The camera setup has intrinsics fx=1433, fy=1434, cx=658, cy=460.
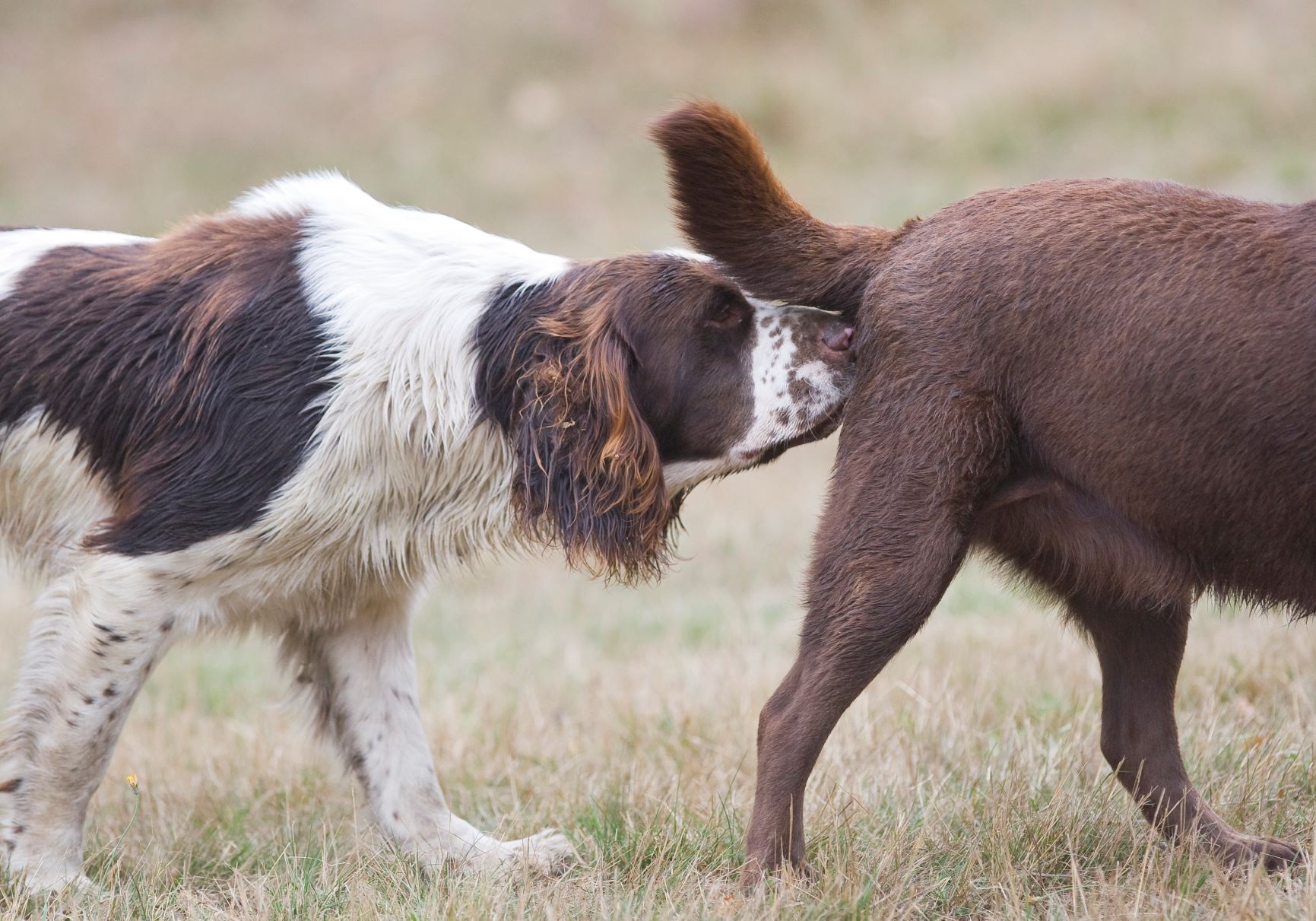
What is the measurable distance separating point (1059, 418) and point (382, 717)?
6.66 ft

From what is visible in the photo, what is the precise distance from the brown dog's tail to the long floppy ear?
0.37m

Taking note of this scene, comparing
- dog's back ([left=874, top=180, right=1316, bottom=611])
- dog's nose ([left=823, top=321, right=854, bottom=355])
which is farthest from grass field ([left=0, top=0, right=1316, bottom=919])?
dog's nose ([left=823, top=321, right=854, bottom=355])

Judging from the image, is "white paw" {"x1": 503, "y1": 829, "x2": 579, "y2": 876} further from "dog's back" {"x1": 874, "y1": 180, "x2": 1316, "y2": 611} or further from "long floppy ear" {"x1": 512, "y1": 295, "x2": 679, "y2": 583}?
"dog's back" {"x1": 874, "y1": 180, "x2": 1316, "y2": 611}

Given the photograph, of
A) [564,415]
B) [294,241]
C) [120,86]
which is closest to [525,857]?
[564,415]

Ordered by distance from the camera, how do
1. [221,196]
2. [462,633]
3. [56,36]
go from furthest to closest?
[56,36] < [221,196] < [462,633]

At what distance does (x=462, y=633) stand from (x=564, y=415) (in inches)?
143

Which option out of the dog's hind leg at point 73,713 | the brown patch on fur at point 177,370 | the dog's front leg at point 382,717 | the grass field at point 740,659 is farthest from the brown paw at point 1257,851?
the dog's hind leg at point 73,713

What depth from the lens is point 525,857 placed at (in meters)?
3.20

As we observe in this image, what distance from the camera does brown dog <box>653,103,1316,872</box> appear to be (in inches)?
106

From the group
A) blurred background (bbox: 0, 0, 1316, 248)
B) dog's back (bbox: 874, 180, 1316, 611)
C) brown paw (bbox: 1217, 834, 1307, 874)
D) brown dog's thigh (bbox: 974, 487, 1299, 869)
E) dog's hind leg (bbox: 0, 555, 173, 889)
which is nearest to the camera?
dog's back (bbox: 874, 180, 1316, 611)

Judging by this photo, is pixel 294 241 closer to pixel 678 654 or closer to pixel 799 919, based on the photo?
pixel 799 919

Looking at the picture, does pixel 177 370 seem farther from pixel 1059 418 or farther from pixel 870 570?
pixel 1059 418

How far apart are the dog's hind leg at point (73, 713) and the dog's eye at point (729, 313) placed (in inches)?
58.7

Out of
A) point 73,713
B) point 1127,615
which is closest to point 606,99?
point 73,713
